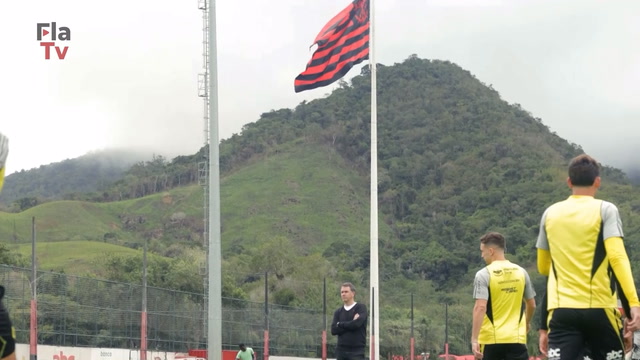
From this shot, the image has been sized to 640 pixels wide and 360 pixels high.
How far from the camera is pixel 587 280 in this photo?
643 cm

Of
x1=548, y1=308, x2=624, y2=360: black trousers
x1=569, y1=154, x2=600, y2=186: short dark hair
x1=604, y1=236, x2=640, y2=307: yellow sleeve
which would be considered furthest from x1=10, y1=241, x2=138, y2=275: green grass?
x1=604, y1=236, x2=640, y2=307: yellow sleeve

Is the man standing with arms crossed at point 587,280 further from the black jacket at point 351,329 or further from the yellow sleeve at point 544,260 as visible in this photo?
the black jacket at point 351,329

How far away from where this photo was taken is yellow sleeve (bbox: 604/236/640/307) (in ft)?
20.5

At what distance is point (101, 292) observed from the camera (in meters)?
30.2

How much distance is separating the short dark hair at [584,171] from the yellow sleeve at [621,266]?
1.41 feet

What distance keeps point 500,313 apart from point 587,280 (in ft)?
→ 9.17

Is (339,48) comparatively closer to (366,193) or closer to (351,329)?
(351,329)

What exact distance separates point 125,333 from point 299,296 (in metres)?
42.0

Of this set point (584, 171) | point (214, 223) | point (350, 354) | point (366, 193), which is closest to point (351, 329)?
point (350, 354)

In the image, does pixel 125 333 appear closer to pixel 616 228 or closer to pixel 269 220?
pixel 616 228

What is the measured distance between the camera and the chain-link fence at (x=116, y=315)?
26453 millimetres

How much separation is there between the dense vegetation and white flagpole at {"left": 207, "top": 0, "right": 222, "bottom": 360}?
71170 mm

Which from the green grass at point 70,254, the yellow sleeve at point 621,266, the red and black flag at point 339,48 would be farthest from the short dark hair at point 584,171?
the green grass at point 70,254

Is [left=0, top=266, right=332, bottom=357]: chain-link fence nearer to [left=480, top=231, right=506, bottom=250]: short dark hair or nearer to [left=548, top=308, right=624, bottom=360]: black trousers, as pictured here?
[left=480, top=231, right=506, bottom=250]: short dark hair
